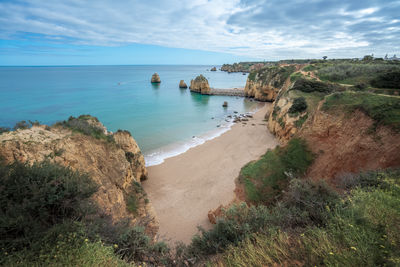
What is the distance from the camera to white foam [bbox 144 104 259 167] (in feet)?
66.8

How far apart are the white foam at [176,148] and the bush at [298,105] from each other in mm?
11359

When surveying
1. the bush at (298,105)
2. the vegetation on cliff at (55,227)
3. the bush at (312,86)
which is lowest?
the vegetation on cliff at (55,227)

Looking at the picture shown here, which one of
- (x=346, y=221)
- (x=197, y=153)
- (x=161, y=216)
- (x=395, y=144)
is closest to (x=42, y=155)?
(x=161, y=216)

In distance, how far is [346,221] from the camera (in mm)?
4344

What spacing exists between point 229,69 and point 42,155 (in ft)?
667

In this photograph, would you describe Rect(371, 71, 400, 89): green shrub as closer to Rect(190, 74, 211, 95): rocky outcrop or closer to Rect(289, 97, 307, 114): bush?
Rect(289, 97, 307, 114): bush

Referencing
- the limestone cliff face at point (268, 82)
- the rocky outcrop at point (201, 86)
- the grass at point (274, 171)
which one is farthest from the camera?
the rocky outcrop at point (201, 86)

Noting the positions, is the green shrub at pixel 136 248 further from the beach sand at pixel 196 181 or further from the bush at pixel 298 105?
the bush at pixel 298 105

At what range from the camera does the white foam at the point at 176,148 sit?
20366 millimetres

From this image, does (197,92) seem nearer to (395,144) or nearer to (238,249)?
(395,144)

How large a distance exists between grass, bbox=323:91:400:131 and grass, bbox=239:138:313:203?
3.80 meters

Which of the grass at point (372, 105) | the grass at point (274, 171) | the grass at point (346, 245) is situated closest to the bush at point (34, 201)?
the grass at point (346, 245)

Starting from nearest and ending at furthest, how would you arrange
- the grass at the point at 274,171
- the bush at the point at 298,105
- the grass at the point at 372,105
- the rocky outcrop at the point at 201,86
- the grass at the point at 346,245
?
the grass at the point at 346,245
the grass at the point at 372,105
the grass at the point at 274,171
the bush at the point at 298,105
the rocky outcrop at the point at 201,86

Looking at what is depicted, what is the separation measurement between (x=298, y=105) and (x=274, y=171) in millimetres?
12261
